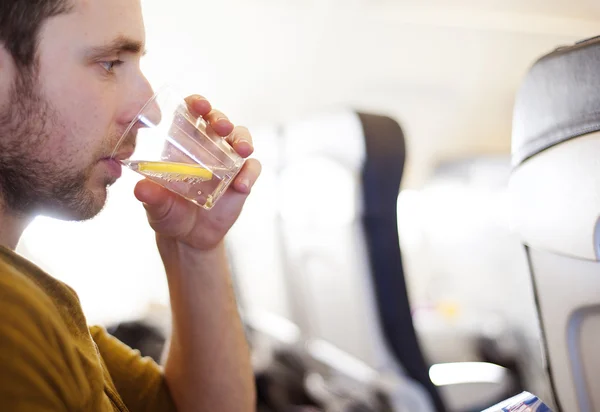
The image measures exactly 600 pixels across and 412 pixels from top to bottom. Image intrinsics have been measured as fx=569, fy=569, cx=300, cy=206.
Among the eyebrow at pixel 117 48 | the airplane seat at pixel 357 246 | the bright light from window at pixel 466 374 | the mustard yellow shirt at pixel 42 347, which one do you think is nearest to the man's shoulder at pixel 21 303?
the mustard yellow shirt at pixel 42 347

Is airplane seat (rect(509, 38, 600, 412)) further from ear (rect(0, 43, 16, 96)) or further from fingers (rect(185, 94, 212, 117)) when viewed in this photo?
ear (rect(0, 43, 16, 96))

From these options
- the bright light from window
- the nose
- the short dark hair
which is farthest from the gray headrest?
the bright light from window

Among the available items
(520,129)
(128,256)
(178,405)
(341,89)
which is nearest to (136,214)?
(128,256)

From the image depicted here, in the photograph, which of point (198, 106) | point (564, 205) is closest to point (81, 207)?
point (198, 106)

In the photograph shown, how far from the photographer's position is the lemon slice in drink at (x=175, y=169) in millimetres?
832

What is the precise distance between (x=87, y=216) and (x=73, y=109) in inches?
7.0

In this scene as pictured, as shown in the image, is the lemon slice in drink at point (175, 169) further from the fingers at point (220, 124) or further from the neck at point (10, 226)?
the neck at point (10, 226)

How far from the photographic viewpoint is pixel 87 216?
93cm

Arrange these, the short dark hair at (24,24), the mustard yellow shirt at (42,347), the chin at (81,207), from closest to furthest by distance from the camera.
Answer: the mustard yellow shirt at (42,347) < the short dark hair at (24,24) < the chin at (81,207)

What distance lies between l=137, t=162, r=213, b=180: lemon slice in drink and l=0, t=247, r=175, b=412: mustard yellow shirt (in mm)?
207

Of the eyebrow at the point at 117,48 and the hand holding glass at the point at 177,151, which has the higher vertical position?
the eyebrow at the point at 117,48

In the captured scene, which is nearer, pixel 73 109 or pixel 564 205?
pixel 564 205

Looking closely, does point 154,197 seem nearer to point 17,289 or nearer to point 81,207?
point 81,207

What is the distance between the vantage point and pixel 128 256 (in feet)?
12.0
